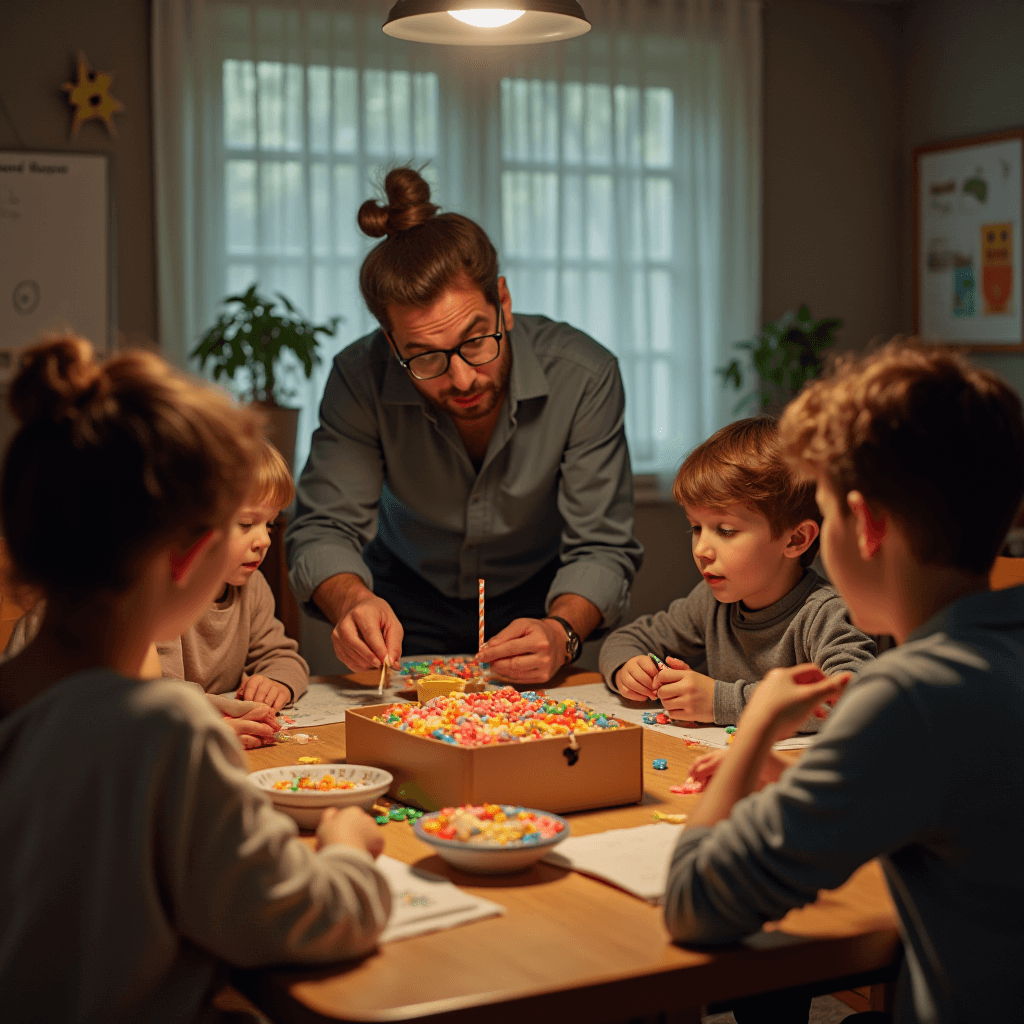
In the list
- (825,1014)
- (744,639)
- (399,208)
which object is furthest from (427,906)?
(825,1014)

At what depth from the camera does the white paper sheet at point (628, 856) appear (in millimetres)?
1171

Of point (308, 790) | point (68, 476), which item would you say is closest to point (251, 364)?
point (308, 790)

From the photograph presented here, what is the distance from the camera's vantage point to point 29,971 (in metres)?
0.91

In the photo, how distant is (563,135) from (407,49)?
28.8 inches

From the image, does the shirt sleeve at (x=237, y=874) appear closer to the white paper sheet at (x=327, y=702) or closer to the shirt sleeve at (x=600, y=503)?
the white paper sheet at (x=327, y=702)

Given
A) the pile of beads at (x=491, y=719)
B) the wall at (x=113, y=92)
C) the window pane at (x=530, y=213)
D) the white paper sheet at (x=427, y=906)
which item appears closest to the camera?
the white paper sheet at (x=427, y=906)

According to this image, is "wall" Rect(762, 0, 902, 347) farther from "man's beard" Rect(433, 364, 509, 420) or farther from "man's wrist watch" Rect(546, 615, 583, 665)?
"man's wrist watch" Rect(546, 615, 583, 665)

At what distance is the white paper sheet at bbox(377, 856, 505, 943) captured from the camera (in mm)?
1068

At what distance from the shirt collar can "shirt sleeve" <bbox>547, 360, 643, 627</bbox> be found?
4.3 inches

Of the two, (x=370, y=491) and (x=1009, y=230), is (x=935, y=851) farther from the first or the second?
(x=1009, y=230)

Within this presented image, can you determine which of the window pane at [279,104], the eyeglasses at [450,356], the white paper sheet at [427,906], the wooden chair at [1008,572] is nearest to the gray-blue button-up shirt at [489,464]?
the eyeglasses at [450,356]

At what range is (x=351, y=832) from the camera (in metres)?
1.16

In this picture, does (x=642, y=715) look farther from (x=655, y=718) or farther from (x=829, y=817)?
(x=829, y=817)

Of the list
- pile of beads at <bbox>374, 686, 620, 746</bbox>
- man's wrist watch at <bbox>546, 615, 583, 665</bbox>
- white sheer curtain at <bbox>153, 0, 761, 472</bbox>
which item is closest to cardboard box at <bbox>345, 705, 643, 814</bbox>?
pile of beads at <bbox>374, 686, 620, 746</bbox>
